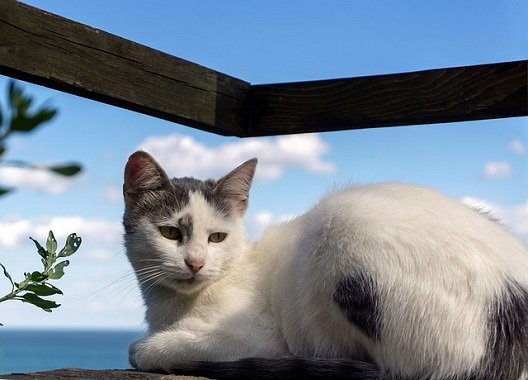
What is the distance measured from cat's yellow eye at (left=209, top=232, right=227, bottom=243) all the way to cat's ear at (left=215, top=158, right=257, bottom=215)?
138 millimetres

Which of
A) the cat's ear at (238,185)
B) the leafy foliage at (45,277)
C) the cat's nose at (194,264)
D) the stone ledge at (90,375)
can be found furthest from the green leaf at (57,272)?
the cat's ear at (238,185)

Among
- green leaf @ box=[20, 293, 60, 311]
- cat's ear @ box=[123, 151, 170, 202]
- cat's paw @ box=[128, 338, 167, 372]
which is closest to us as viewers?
green leaf @ box=[20, 293, 60, 311]

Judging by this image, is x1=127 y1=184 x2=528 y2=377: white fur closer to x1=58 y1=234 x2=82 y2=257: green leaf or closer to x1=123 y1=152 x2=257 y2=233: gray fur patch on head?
x1=123 y1=152 x2=257 y2=233: gray fur patch on head

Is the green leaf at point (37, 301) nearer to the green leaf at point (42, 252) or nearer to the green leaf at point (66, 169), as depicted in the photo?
the green leaf at point (42, 252)

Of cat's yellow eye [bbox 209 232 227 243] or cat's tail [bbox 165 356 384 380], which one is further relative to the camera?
cat's yellow eye [bbox 209 232 227 243]

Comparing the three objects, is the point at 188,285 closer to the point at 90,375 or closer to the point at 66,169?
the point at 90,375

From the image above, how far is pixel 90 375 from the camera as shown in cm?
202

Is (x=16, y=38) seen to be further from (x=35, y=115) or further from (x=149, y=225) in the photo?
(x=35, y=115)

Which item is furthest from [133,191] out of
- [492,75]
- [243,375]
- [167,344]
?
[492,75]

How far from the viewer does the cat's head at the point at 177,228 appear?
217cm

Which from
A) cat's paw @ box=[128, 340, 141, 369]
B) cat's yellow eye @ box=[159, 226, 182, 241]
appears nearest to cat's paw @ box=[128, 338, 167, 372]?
cat's paw @ box=[128, 340, 141, 369]

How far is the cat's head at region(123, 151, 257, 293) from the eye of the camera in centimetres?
217

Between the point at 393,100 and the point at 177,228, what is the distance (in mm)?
873

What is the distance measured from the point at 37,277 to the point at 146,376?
85 cm
